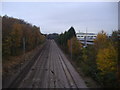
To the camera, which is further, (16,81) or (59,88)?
(16,81)

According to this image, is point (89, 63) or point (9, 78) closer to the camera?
point (9, 78)

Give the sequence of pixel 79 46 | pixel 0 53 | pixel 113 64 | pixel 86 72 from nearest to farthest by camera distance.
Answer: pixel 113 64 → pixel 86 72 → pixel 0 53 → pixel 79 46

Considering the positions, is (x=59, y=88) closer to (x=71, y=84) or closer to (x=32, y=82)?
(x=71, y=84)

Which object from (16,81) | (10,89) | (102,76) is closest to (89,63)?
(102,76)

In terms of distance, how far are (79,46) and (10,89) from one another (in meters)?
20.9

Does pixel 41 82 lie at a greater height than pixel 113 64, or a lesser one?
lesser

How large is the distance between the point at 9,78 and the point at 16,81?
4.91 feet

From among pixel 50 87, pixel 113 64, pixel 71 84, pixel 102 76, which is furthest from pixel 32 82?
pixel 113 64

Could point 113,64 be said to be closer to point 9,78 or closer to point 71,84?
point 71,84

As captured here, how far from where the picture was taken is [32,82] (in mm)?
17297

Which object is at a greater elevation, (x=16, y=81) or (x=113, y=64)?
(x=113, y=64)

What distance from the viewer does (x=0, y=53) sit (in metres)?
27.0

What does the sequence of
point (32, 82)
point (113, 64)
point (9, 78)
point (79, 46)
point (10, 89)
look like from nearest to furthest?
point (10, 89), point (113, 64), point (32, 82), point (9, 78), point (79, 46)

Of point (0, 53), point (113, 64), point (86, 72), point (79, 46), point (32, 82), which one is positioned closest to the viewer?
point (113, 64)
